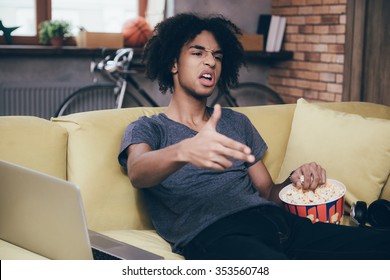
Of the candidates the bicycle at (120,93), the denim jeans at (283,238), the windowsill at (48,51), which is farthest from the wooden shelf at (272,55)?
the denim jeans at (283,238)

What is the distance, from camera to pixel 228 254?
173 cm

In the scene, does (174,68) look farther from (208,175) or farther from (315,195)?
(315,195)

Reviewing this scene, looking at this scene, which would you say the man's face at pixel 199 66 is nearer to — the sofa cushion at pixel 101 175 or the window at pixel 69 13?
the sofa cushion at pixel 101 175

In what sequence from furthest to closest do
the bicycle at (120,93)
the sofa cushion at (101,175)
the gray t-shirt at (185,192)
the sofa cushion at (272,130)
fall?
the bicycle at (120,93) < the sofa cushion at (272,130) < the sofa cushion at (101,175) < the gray t-shirt at (185,192)

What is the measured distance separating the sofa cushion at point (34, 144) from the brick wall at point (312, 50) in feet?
9.47

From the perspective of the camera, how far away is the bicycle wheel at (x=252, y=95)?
540 cm

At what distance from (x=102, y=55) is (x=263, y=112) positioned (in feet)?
8.59

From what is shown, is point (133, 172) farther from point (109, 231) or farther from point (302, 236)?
point (302, 236)

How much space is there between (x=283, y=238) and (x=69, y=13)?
3.84 meters

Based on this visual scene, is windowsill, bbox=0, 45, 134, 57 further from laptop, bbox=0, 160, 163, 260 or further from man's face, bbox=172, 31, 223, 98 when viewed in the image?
laptop, bbox=0, 160, 163, 260

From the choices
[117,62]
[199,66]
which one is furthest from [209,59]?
[117,62]

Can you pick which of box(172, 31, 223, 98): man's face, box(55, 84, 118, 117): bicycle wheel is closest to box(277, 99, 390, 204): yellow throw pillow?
box(172, 31, 223, 98): man's face

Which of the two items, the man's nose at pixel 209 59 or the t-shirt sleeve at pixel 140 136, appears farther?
the man's nose at pixel 209 59

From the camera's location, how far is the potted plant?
16.4ft
